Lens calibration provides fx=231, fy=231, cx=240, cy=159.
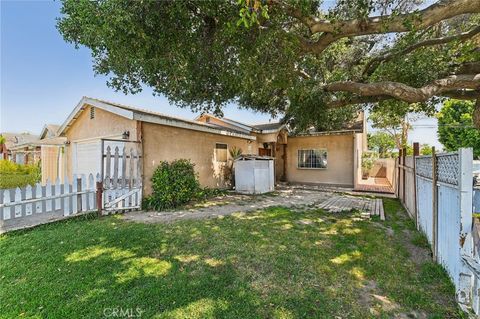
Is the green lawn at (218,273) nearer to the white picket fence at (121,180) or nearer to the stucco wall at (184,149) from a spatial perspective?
the white picket fence at (121,180)

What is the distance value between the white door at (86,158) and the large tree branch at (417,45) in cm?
1137

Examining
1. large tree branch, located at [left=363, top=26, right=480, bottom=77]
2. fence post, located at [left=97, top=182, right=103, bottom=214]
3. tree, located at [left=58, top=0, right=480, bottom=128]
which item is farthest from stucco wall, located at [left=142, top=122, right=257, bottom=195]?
large tree branch, located at [left=363, top=26, right=480, bottom=77]

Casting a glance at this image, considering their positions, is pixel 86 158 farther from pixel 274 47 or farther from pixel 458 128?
pixel 458 128

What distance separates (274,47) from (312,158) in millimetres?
10543

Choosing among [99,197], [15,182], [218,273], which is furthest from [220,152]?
[15,182]

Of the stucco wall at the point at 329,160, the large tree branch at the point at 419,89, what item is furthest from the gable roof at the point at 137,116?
the large tree branch at the point at 419,89

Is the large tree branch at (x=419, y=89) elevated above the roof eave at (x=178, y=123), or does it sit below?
above

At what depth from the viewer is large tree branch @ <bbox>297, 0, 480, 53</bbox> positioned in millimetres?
4696

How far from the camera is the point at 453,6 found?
15.3ft

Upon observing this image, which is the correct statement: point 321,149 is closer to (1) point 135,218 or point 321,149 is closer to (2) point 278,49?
(2) point 278,49

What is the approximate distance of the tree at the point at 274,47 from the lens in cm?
481

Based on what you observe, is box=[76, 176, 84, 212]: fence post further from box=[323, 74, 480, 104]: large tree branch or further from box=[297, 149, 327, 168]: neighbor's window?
box=[297, 149, 327, 168]: neighbor's window

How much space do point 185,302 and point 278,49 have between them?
19.4ft

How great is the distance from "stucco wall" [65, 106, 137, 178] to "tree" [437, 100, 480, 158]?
28592 millimetres
